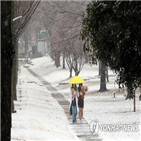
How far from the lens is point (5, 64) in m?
6.85

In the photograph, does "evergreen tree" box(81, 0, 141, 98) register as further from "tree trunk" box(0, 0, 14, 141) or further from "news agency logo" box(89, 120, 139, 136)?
"tree trunk" box(0, 0, 14, 141)

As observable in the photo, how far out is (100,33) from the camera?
11.7 meters

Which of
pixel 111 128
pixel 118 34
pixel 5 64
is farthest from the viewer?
pixel 111 128

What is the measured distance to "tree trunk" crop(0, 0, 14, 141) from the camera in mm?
6770

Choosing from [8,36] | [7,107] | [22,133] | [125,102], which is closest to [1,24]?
[8,36]

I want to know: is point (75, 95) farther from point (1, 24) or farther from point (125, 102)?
point (1, 24)

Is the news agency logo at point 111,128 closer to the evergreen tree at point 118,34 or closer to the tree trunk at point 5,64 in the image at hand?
the evergreen tree at point 118,34

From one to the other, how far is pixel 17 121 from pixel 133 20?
21.3 feet

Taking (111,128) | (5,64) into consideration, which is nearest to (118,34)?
(5,64)

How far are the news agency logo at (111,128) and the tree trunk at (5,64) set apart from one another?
25.8ft

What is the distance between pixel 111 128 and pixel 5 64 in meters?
9.60

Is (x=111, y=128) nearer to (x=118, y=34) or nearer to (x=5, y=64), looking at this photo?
(x=118, y=34)

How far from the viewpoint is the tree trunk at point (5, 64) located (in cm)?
677

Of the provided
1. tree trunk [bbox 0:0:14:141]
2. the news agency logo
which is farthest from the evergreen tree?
tree trunk [bbox 0:0:14:141]
